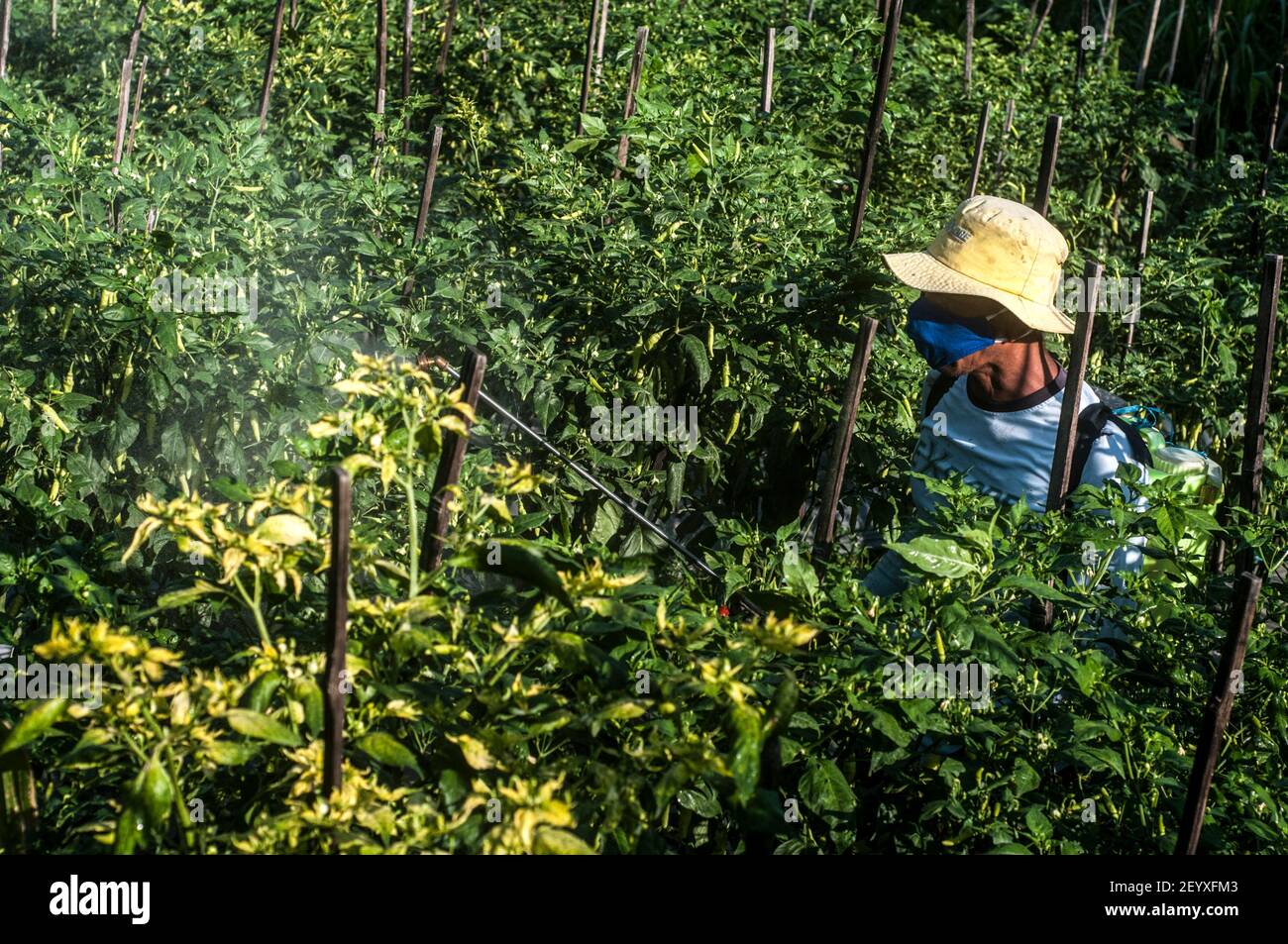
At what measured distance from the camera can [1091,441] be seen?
2775mm

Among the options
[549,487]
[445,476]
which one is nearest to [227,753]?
[445,476]

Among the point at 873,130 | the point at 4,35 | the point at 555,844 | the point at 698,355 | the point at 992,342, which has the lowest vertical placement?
the point at 555,844

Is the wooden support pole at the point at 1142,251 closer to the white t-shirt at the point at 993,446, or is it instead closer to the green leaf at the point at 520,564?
the white t-shirt at the point at 993,446

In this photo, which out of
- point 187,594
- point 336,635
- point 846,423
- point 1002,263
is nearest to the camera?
point 336,635

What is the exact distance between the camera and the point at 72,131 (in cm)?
344

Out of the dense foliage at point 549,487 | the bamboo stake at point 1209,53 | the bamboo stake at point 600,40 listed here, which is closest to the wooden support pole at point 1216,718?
the dense foliage at point 549,487

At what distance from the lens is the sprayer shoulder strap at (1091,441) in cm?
278

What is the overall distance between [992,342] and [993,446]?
0.73 feet

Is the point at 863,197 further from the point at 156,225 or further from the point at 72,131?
the point at 72,131

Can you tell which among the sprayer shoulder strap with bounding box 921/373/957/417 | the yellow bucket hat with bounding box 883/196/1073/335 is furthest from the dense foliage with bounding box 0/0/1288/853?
the yellow bucket hat with bounding box 883/196/1073/335

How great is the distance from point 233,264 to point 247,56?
2.32 metres

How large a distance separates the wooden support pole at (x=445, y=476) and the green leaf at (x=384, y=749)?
381mm

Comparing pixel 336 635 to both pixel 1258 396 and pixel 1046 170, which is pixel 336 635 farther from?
pixel 1258 396

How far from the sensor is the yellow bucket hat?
288 cm
